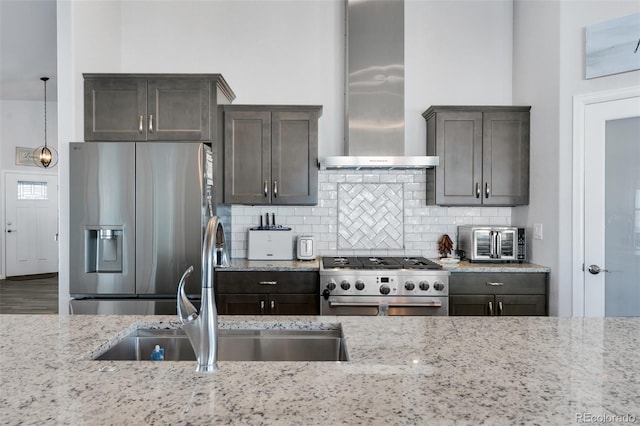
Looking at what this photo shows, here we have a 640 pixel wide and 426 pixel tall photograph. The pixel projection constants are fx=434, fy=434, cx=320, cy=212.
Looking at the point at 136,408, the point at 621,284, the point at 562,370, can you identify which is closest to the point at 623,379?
the point at 562,370

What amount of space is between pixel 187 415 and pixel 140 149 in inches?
109

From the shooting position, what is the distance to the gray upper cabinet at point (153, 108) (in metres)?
3.45

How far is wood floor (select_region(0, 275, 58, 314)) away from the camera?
224 inches

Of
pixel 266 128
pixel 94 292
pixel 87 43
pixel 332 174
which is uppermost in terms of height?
pixel 87 43

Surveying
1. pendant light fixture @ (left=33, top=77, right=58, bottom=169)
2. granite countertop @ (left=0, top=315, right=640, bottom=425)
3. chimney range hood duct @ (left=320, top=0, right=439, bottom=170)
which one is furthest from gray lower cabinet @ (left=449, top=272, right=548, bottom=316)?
pendant light fixture @ (left=33, top=77, right=58, bottom=169)

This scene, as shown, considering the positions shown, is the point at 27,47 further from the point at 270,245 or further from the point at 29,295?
the point at 270,245

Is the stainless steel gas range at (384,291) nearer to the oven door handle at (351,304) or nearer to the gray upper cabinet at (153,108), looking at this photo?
the oven door handle at (351,304)

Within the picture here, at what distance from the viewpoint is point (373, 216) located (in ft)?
13.5

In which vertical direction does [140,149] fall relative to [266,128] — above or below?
below

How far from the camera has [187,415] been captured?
0.87 m

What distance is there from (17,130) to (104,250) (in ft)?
20.0

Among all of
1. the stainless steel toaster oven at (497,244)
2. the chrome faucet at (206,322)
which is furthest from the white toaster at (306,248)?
the chrome faucet at (206,322)

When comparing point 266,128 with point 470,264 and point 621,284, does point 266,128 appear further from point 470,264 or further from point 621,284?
point 621,284

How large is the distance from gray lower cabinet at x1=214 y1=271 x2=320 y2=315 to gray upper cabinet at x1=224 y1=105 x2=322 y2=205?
67 centimetres
